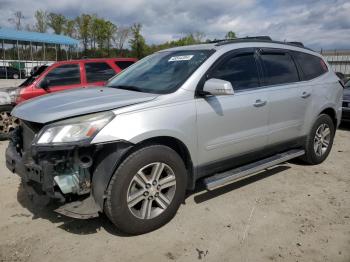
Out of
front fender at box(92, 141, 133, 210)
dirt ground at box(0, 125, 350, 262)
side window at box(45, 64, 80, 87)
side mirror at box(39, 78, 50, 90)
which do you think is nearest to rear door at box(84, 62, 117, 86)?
side window at box(45, 64, 80, 87)

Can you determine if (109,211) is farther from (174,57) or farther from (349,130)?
(349,130)

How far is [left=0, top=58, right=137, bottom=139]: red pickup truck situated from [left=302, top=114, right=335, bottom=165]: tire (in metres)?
4.56

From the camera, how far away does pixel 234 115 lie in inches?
152

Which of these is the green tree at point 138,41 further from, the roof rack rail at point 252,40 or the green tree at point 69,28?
the roof rack rail at point 252,40

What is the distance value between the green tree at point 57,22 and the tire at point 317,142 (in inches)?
2015

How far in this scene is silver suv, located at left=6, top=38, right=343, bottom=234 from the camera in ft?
9.86

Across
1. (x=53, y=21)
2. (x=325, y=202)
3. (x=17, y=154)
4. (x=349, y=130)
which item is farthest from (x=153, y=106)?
(x=53, y=21)

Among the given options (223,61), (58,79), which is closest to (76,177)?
(223,61)

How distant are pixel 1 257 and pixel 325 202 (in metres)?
3.47

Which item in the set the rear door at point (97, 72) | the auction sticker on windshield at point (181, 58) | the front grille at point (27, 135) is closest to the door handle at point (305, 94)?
the auction sticker on windshield at point (181, 58)

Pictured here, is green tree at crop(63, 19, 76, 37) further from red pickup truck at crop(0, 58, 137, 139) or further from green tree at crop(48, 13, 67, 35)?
red pickup truck at crop(0, 58, 137, 139)

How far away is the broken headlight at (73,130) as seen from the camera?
291 centimetres

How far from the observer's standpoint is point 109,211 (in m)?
3.09

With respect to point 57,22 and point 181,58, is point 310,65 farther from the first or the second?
point 57,22
